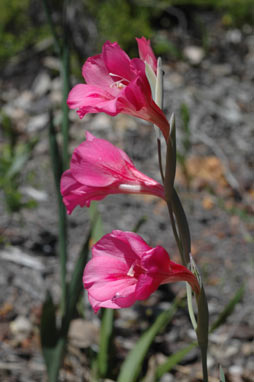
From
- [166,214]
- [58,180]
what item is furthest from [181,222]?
[166,214]

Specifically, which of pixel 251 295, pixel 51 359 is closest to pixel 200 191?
pixel 251 295

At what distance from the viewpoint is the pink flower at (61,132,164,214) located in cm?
83

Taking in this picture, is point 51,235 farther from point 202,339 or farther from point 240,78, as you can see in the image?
point 240,78

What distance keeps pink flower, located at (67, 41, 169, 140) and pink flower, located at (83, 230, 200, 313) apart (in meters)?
0.22

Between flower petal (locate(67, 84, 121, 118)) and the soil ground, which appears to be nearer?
flower petal (locate(67, 84, 121, 118))

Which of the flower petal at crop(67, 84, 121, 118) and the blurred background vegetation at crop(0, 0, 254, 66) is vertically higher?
the blurred background vegetation at crop(0, 0, 254, 66)

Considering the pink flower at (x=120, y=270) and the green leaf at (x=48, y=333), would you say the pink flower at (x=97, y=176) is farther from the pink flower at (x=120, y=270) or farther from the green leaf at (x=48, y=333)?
the green leaf at (x=48, y=333)

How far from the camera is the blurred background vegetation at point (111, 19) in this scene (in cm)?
326

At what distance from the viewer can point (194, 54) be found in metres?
3.50

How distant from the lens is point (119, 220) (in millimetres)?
2428

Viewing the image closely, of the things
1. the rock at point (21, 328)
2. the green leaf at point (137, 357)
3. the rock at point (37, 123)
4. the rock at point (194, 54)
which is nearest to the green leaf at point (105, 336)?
the green leaf at point (137, 357)

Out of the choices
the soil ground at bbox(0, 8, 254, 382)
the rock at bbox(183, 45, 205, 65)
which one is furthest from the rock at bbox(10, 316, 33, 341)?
the rock at bbox(183, 45, 205, 65)

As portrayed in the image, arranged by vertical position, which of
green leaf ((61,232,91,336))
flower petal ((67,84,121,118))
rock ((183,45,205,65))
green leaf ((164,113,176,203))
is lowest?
green leaf ((61,232,91,336))

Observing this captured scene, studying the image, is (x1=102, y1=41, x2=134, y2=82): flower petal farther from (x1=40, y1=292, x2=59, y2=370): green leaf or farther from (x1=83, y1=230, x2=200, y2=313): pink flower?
(x1=40, y1=292, x2=59, y2=370): green leaf
